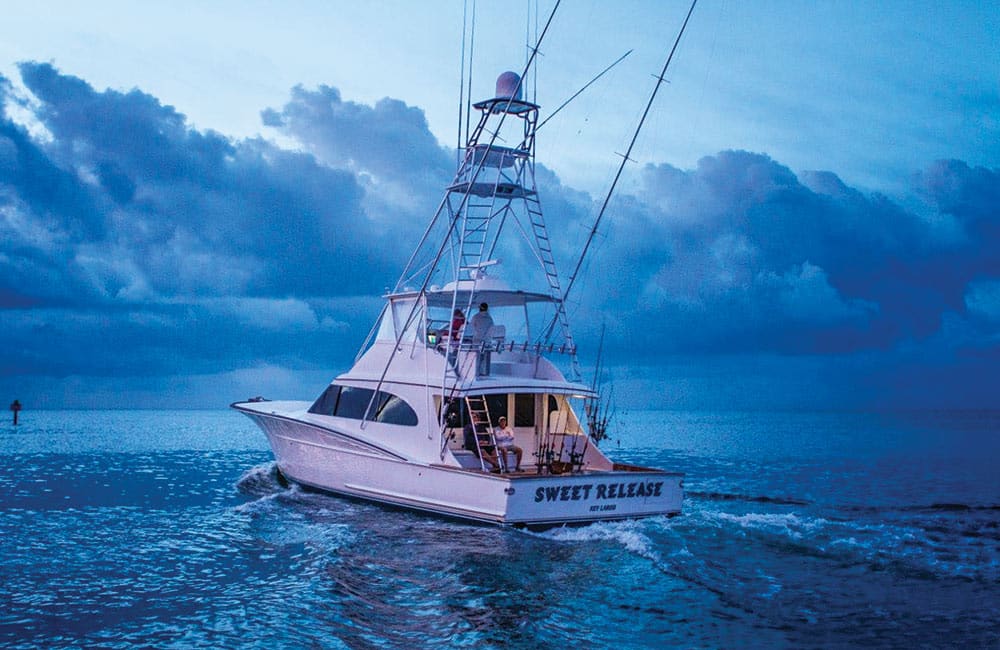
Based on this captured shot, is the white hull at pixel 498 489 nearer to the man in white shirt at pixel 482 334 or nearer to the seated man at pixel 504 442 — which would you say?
the seated man at pixel 504 442

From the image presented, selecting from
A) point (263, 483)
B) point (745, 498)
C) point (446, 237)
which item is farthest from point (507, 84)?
point (263, 483)

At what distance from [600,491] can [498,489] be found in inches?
78.8

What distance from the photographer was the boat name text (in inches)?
625

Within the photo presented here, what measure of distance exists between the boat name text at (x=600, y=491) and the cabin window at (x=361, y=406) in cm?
380

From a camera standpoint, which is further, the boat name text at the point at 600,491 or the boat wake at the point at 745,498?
the boat wake at the point at 745,498

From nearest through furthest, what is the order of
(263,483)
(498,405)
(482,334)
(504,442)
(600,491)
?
(600,491), (504,442), (482,334), (498,405), (263,483)

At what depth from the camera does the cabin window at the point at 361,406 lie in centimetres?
1886

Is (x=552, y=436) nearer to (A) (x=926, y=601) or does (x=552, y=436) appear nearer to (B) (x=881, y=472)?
(A) (x=926, y=601)

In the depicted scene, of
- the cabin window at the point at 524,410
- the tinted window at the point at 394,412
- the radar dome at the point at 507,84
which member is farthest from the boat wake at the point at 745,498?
the radar dome at the point at 507,84

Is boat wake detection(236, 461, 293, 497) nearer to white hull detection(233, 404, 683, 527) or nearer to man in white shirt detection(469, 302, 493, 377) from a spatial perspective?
white hull detection(233, 404, 683, 527)

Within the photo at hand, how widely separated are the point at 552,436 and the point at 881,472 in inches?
1019

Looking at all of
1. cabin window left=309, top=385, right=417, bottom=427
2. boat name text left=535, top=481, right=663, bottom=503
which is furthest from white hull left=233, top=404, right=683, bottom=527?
cabin window left=309, top=385, right=417, bottom=427

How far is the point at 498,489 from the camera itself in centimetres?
1566

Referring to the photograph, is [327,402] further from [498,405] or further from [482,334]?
[482,334]
